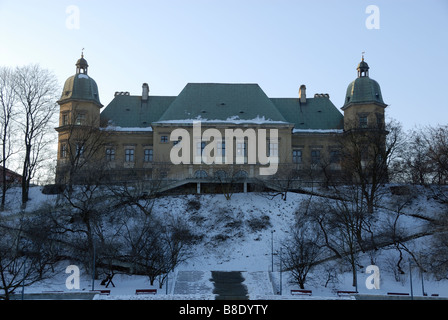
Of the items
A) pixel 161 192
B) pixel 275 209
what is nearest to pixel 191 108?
pixel 161 192

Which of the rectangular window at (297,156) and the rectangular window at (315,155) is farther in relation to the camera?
the rectangular window at (297,156)

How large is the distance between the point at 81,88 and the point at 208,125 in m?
15.0

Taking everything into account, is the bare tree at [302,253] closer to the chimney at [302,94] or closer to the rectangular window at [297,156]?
the rectangular window at [297,156]

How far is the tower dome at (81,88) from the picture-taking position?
6062 cm

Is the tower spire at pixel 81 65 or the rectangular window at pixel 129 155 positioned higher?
the tower spire at pixel 81 65

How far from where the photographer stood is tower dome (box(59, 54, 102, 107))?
60625 mm

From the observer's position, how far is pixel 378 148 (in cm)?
4750

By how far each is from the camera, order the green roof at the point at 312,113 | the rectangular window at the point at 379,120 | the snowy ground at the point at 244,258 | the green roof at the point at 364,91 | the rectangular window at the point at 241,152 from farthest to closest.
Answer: the green roof at the point at 312,113 < the green roof at the point at 364,91 < the rectangular window at the point at 241,152 < the rectangular window at the point at 379,120 < the snowy ground at the point at 244,258

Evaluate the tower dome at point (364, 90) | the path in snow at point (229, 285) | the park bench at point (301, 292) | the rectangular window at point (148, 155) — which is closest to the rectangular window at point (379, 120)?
the tower dome at point (364, 90)

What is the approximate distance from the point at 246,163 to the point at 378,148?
15.1 meters

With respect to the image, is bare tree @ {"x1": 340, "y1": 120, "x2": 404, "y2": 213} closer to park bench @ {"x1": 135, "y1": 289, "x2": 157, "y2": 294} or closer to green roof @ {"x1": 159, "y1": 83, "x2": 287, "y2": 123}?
green roof @ {"x1": 159, "y1": 83, "x2": 287, "y2": 123}

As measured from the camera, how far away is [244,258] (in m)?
38.9

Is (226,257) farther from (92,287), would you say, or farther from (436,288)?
(436,288)

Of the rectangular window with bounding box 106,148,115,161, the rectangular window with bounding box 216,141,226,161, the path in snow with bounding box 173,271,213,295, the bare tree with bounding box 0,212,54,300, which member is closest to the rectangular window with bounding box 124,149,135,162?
the rectangular window with bounding box 106,148,115,161
